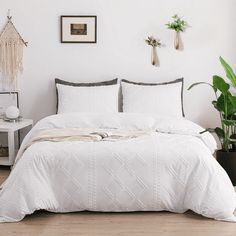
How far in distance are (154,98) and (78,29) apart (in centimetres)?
118

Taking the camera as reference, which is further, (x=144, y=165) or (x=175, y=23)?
(x=175, y=23)

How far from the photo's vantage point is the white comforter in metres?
3.38

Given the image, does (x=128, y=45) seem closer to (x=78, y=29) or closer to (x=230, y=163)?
(x=78, y=29)

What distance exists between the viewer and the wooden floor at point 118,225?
3152 millimetres

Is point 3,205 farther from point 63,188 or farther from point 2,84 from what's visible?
point 2,84

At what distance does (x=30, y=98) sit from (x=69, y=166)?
2.16 metres

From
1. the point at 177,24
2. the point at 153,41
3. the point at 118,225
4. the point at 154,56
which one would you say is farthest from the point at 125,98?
the point at 118,225

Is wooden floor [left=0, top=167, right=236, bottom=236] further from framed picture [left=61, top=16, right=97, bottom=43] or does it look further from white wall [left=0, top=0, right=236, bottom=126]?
framed picture [left=61, top=16, right=97, bottom=43]

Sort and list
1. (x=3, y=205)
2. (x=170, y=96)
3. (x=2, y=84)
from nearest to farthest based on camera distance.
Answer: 1. (x=3, y=205)
2. (x=170, y=96)
3. (x=2, y=84)

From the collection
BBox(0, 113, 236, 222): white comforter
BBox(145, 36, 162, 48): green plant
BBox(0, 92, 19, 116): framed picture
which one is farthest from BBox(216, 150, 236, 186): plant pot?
BBox(0, 92, 19, 116): framed picture

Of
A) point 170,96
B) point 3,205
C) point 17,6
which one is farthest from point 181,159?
point 17,6

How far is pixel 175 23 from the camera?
5137 mm

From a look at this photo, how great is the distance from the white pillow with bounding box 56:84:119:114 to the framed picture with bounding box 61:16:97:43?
0.58 m

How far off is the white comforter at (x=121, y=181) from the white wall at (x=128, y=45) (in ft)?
6.37
